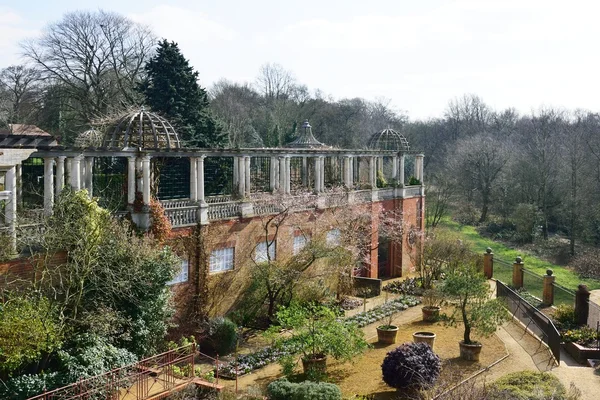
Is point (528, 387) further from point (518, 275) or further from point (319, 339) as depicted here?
point (518, 275)

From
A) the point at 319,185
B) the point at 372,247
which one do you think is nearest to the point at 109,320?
the point at 319,185

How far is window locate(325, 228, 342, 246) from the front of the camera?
1016 inches

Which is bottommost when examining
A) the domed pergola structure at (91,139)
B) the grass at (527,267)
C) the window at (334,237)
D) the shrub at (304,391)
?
the grass at (527,267)

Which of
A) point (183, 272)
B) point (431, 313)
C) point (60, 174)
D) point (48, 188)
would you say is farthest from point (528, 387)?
point (60, 174)

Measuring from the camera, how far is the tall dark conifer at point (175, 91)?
3431cm

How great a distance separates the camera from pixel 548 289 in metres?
26.9

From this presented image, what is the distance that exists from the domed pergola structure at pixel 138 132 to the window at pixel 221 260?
14.1ft

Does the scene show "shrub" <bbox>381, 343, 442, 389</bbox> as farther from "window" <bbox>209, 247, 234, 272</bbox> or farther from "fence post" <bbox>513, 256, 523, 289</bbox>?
"fence post" <bbox>513, 256, 523, 289</bbox>

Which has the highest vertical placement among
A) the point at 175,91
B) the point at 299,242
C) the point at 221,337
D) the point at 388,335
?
the point at 175,91

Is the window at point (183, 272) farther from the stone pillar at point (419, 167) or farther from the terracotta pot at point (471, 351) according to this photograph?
the stone pillar at point (419, 167)

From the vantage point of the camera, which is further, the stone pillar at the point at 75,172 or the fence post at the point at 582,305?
the fence post at the point at 582,305

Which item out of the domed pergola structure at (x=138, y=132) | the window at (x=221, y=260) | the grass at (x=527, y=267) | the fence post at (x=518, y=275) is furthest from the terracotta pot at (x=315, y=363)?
the fence post at (x=518, y=275)

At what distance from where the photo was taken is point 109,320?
15.6 meters

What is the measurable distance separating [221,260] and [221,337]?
10.9 feet
